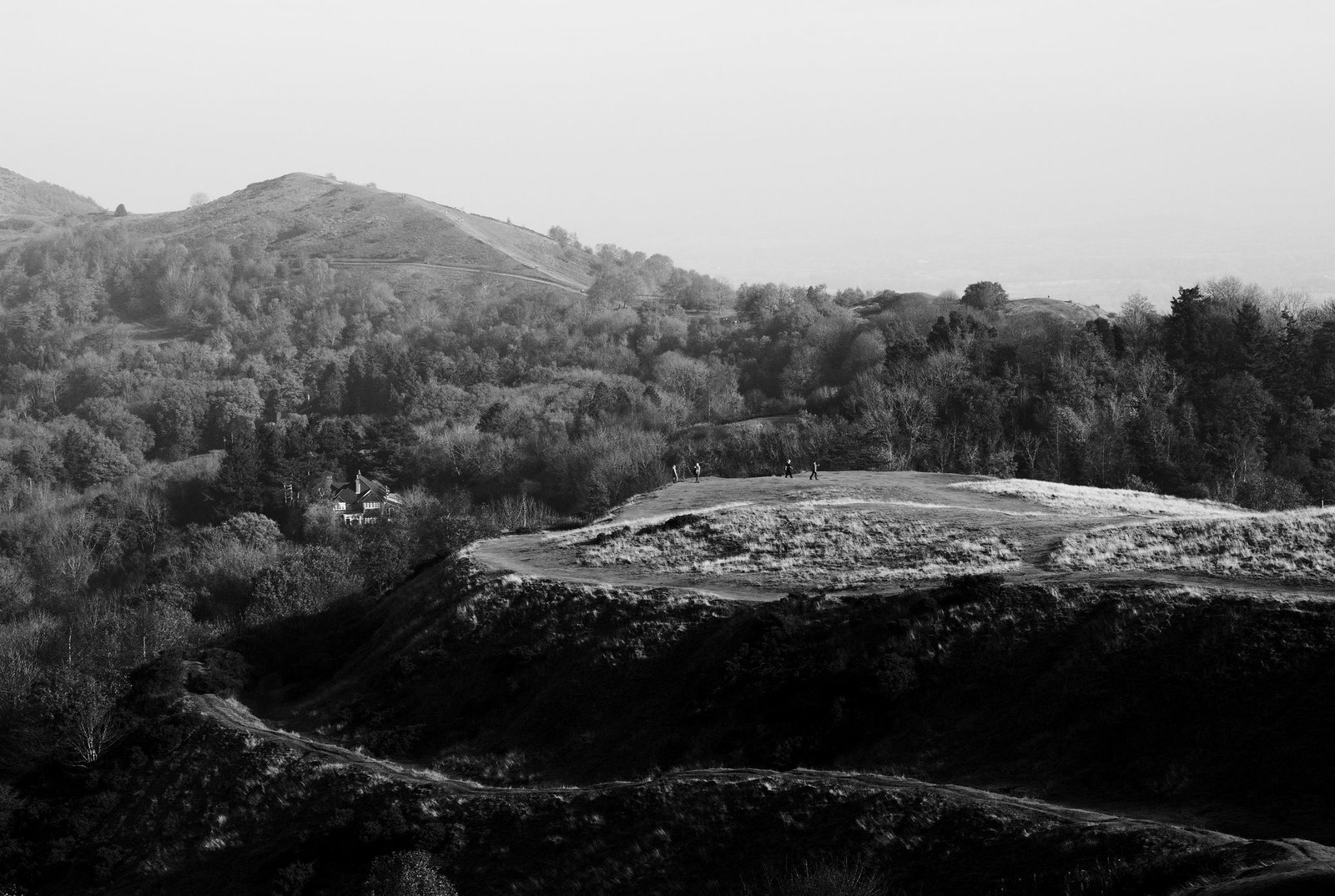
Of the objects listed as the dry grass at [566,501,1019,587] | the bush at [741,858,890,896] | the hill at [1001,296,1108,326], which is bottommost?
the bush at [741,858,890,896]

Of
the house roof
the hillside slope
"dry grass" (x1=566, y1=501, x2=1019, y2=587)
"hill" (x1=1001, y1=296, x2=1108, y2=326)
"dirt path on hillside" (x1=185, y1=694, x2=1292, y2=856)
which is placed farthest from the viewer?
"hill" (x1=1001, y1=296, x2=1108, y2=326)

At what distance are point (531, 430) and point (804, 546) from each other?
2888 inches

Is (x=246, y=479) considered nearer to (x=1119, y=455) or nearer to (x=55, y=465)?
(x=55, y=465)

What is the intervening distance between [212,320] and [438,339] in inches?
1865

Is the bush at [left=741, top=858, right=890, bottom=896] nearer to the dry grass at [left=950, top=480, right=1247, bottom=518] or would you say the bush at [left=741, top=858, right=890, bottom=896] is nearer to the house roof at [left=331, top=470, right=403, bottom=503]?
the dry grass at [left=950, top=480, right=1247, bottom=518]

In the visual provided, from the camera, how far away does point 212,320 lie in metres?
193

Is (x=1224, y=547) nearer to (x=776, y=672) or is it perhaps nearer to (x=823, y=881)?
(x=776, y=672)

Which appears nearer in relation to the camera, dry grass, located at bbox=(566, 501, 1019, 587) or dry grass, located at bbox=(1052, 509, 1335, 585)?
dry grass, located at bbox=(1052, 509, 1335, 585)

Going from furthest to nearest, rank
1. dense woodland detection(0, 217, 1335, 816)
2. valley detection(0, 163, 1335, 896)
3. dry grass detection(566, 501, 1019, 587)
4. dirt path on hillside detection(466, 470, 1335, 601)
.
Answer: dense woodland detection(0, 217, 1335, 816), dry grass detection(566, 501, 1019, 587), dirt path on hillside detection(466, 470, 1335, 601), valley detection(0, 163, 1335, 896)

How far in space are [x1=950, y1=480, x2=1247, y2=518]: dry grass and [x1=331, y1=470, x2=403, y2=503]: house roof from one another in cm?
5912

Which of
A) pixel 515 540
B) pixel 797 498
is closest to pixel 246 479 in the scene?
pixel 515 540

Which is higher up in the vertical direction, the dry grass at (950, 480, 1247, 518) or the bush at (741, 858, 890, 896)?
the dry grass at (950, 480, 1247, 518)

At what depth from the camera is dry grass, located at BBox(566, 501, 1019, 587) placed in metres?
38.2

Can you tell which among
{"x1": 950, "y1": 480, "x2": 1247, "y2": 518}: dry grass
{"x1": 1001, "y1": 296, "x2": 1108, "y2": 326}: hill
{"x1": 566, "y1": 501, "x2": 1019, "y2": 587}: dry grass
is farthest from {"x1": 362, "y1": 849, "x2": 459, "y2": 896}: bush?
{"x1": 1001, "y1": 296, "x2": 1108, "y2": 326}: hill
